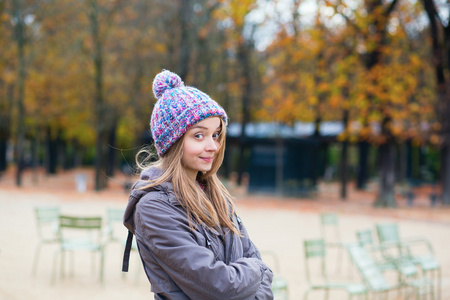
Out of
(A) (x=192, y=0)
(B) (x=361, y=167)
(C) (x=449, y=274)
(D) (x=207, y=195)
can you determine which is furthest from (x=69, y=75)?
(D) (x=207, y=195)

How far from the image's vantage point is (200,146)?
2080 mm

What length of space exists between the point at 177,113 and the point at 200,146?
0.55 ft

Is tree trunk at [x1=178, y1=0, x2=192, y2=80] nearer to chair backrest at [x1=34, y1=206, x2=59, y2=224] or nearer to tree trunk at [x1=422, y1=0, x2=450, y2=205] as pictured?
tree trunk at [x1=422, y1=0, x2=450, y2=205]

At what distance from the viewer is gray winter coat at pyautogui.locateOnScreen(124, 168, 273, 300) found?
5.95ft

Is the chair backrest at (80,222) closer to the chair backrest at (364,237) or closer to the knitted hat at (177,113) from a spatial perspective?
the chair backrest at (364,237)

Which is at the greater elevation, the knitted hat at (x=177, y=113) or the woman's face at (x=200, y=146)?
the knitted hat at (x=177, y=113)

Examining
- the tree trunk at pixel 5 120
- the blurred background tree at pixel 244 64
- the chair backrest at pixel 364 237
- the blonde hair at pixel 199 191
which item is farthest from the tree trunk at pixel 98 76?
the blonde hair at pixel 199 191

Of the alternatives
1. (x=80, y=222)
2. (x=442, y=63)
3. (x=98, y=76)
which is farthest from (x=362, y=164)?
(x=80, y=222)

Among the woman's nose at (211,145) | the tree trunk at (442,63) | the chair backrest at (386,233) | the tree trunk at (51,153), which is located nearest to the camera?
the woman's nose at (211,145)

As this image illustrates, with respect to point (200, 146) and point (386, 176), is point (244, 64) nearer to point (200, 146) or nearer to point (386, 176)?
point (386, 176)

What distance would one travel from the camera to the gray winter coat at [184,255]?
1814 mm

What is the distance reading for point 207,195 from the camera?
220 cm

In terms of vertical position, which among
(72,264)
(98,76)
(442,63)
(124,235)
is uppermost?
(442,63)

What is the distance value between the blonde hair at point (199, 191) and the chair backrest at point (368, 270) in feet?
12.2
